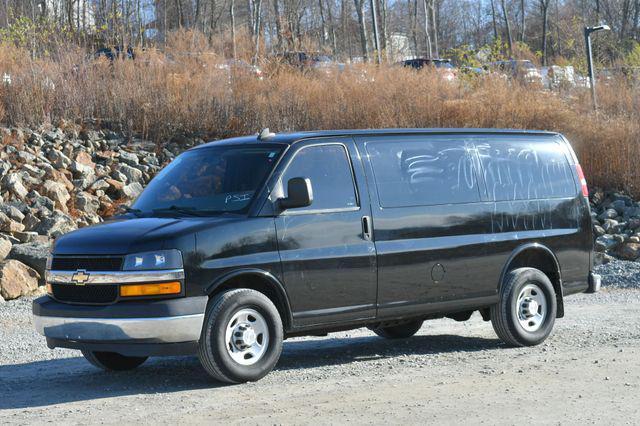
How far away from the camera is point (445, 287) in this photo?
31.4 feet

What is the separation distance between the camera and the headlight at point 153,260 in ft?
26.2

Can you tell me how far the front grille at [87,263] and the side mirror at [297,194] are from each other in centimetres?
141

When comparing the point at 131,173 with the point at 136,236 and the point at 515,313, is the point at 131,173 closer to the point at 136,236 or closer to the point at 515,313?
the point at 515,313

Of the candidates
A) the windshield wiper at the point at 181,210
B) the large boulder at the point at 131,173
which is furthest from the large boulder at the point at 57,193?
the windshield wiper at the point at 181,210

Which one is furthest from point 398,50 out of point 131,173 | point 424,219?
point 424,219

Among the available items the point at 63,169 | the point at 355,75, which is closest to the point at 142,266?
the point at 63,169

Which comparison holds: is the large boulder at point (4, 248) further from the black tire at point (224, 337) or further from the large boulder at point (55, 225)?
the black tire at point (224, 337)

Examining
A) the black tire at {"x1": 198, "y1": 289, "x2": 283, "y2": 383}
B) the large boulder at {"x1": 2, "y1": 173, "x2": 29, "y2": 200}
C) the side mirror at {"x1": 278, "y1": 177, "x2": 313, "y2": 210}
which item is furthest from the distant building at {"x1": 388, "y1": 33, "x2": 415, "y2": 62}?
the black tire at {"x1": 198, "y1": 289, "x2": 283, "y2": 383}

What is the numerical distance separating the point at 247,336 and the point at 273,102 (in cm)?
1704

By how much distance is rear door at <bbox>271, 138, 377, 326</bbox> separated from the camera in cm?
863

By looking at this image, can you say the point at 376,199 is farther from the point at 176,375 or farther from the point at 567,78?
the point at 567,78

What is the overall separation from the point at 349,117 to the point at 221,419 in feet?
60.3

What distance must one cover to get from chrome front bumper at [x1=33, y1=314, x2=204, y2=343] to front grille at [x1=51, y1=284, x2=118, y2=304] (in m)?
0.18

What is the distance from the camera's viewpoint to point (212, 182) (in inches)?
354
